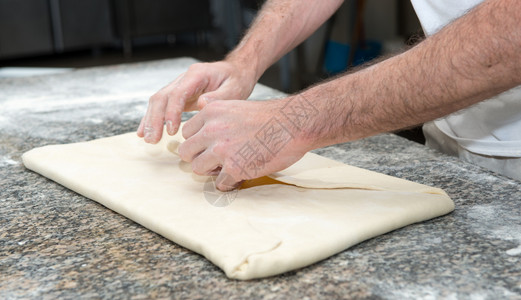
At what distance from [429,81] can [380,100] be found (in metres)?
0.06

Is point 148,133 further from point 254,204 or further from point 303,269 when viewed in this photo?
point 303,269

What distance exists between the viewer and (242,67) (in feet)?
3.98

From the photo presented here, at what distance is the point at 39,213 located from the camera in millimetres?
862

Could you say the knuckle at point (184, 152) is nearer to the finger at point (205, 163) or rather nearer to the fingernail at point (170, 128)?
the finger at point (205, 163)

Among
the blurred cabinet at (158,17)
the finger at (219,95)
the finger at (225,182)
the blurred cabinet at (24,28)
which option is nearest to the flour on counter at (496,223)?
the finger at (225,182)

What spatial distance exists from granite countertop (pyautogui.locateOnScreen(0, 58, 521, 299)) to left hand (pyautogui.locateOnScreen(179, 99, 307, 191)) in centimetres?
14

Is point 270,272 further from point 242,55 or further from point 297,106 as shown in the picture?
point 242,55

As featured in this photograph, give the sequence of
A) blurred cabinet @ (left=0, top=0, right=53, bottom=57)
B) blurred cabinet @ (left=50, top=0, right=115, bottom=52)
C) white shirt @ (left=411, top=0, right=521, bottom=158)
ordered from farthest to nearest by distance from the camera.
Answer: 1. blurred cabinet @ (left=50, top=0, right=115, bottom=52)
2. blurred cabinet @ (left=0, top=0, right=53, bottom=57)
3. white shirt @ (left=411, top=0, right=521, bottom=158)

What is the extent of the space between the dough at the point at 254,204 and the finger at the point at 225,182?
1 cm

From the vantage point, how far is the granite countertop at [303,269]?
0.63 metres

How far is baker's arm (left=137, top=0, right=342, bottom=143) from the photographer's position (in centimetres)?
107

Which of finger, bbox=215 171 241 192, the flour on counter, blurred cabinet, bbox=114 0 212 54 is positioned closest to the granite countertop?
the flour on counter

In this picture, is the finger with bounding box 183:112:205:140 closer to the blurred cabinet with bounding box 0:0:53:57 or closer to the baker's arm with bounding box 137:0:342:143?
the baker's arm with bounding box 137:0:342:143

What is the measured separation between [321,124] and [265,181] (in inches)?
5.5
